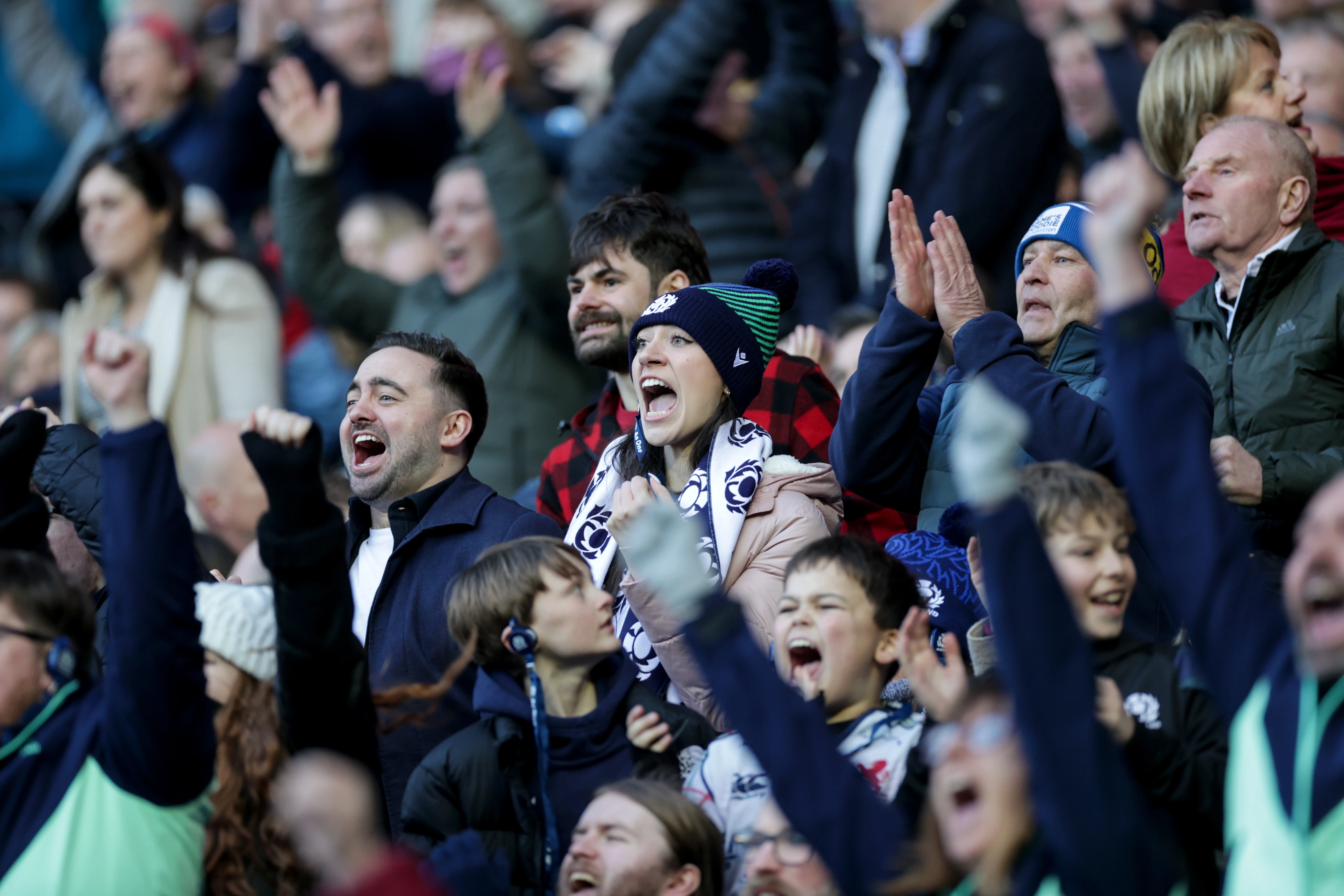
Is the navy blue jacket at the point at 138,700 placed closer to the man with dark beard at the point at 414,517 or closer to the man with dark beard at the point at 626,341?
the man with dark beard at the point at 414,517

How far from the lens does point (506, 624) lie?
4266 millimetres

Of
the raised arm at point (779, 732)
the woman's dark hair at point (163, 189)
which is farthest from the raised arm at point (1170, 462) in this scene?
the woman's dark hair at point (163, 189)

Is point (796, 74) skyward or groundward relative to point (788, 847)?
skyward

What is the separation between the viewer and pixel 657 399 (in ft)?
15.9

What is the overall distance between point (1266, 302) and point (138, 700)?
3187mm

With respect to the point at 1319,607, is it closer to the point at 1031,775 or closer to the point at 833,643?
the point at 1031,775

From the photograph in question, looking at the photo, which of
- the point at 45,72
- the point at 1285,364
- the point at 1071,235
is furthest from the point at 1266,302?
the point at 45,72

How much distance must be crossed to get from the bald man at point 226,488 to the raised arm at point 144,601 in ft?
10.7

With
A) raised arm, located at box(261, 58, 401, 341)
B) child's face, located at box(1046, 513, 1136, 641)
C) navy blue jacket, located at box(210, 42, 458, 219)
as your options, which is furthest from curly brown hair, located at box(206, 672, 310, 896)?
navy blue jacket, located at box(210, 42, 458, 219)

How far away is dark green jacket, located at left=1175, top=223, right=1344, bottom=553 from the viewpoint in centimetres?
471

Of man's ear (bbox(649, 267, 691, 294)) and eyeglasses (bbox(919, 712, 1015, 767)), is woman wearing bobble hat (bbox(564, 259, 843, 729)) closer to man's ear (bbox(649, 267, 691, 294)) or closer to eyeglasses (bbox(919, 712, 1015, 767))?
man's ear (bbox(649, 267, 691, 294))

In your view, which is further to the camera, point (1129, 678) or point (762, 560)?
point (762, 560)

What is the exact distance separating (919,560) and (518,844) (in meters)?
1.23

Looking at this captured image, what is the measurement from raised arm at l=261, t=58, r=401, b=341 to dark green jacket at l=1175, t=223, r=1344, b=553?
158 inches
